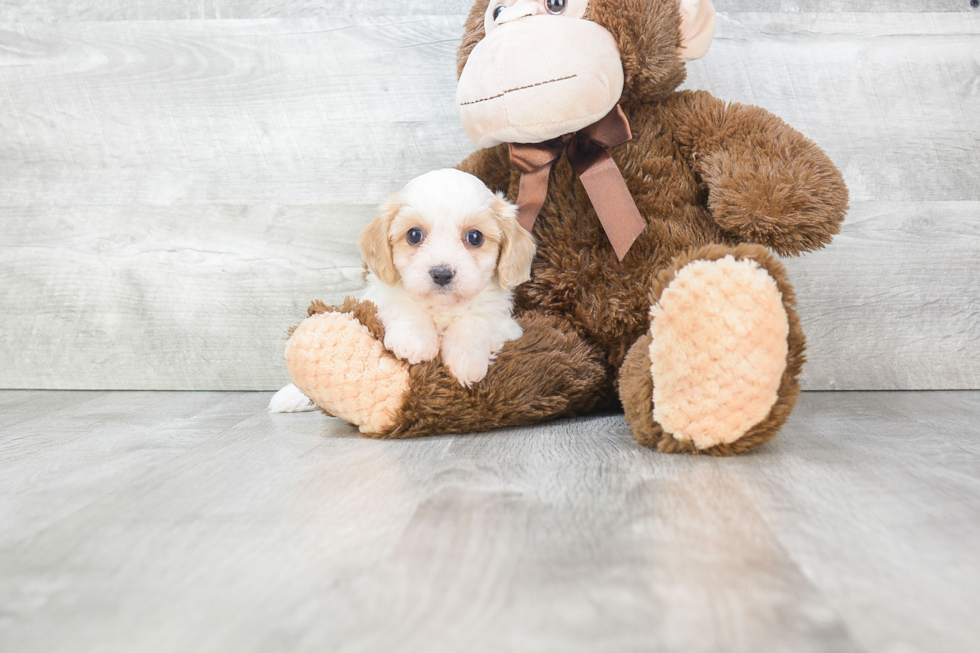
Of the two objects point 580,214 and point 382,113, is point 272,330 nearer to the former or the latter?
point 382,113

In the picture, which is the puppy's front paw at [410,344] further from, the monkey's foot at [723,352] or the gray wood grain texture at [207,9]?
the gray wood grain texture at [207,9]

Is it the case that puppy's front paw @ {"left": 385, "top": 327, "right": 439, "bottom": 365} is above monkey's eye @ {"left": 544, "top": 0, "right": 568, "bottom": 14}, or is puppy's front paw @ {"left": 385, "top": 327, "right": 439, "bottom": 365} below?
below

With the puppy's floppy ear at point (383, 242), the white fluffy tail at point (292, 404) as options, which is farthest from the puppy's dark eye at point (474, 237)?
the white fluffy tail at point (292, 404)

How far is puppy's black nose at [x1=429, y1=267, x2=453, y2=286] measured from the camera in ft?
3.56

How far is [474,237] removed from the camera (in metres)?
1.13

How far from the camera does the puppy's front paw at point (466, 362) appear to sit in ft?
3.57

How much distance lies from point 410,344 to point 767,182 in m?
0.55

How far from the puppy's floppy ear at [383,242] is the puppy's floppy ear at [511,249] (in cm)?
15

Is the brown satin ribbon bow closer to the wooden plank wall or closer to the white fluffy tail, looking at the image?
the wooden plank wall

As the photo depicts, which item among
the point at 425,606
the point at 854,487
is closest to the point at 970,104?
the point at 854,487

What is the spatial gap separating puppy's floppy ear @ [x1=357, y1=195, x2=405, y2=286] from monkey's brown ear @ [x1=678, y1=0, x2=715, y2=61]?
501 mm

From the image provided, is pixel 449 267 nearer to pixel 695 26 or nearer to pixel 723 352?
pixel 723 352

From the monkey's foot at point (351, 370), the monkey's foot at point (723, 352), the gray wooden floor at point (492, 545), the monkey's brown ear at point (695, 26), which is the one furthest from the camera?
the monkey's brown ear at point (695, 26)

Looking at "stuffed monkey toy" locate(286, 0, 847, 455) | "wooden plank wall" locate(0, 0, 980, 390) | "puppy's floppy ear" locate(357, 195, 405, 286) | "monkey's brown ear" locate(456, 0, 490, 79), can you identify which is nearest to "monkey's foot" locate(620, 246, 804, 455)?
"stuffed monkey toy" locate(286, 0, 847, 455)
